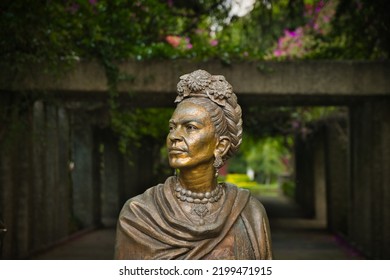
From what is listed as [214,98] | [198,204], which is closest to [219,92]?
[214,98]

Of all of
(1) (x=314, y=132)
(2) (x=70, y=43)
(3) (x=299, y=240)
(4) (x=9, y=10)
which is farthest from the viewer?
(1) (x=314, y=132)

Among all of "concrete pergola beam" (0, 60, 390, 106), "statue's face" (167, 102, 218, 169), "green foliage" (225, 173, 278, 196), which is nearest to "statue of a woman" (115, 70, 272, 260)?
"statue's face" (167, 102, 218, 169)

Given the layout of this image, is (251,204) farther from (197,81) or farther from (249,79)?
(249,79)

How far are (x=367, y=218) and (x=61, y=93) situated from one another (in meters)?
5.78

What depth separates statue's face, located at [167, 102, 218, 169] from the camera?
11.3 ft

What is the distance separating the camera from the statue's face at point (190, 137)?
3454mm

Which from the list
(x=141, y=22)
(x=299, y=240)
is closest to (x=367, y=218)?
(x=299, y=240)

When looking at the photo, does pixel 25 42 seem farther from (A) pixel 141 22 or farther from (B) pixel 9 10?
(A) pixel 141 22

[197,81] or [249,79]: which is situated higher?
[249,79]

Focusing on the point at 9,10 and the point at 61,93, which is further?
the point at 61,93

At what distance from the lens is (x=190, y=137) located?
11.3ft

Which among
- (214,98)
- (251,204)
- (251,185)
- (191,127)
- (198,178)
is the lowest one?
(251,185)

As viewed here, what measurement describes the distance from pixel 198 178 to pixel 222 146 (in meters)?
0.23

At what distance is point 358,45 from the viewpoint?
1088 cm
